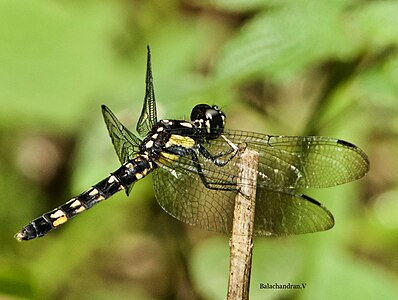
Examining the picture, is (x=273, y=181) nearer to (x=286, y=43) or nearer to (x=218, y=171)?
(x=218, y=171)

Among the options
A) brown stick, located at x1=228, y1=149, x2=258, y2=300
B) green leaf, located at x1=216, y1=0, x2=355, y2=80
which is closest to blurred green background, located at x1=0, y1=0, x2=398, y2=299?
green leaf, located at x1=216, y1=0, x2=355, y2=80

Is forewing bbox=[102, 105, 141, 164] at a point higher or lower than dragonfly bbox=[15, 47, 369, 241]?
higher

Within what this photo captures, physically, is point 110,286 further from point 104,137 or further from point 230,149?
point 230,149

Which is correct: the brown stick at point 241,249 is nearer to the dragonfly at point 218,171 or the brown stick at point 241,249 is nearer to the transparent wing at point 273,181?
the dragonfly at point 218,171

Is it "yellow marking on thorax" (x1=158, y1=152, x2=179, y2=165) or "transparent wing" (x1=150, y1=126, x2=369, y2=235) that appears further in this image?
"yellow marking on thorax" (x1=158, y1=152, x2=179, y2=165)

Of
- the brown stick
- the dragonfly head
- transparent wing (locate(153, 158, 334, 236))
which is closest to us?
the brown stick

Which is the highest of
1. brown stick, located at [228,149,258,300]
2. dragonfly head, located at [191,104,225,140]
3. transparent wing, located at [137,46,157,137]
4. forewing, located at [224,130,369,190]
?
transparent wing, located at [137,46,157,137]

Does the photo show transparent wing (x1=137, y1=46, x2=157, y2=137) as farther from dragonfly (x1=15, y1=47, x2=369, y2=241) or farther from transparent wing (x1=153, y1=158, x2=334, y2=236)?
transparent wing (x1=153, y1=158, x2=334, y2=236)

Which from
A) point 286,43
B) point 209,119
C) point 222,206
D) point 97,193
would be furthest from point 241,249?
point 286,43
